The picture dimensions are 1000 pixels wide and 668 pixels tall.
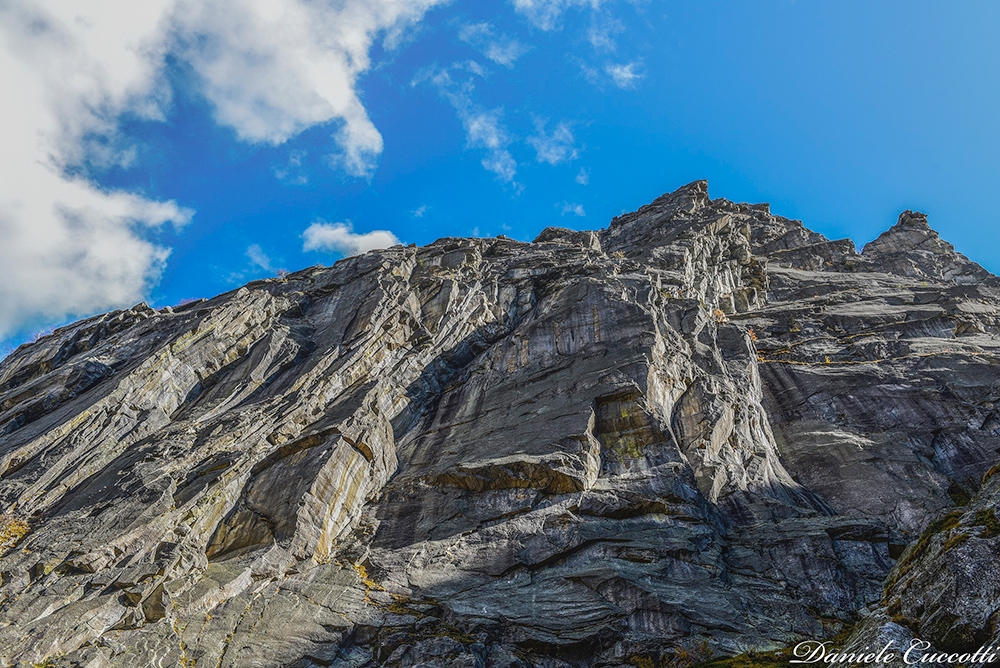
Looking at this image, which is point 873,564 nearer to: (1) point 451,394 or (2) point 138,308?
(1) point 451,394

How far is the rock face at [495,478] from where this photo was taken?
19.0 meters

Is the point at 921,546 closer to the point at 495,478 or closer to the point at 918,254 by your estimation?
the point at 495,478

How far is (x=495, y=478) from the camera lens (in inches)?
1041

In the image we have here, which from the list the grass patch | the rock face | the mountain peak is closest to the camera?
the grass patch

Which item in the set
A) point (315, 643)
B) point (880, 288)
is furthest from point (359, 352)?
point (880, 288)

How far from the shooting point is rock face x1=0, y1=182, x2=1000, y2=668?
18953 millimetres

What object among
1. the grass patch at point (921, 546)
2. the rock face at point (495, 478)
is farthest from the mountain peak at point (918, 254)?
the grass patch at point (921, 546)

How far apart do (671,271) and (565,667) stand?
128ft

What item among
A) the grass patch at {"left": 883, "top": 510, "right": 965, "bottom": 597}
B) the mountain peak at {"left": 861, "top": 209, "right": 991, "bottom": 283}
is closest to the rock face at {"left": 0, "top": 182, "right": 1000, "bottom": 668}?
the grass patch at {"left": 883, "top": 510, "right": 965, "bottom": 597}

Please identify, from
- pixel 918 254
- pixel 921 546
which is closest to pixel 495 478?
pixel 921 546

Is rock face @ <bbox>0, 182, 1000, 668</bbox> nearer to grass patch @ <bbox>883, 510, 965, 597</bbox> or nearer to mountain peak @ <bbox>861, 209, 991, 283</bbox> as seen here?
grass patch @ <bbox>883, 510, 965, 597</bbox>

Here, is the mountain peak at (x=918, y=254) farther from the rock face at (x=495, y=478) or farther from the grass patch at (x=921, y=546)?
the grass patch at (x=921, y=546)

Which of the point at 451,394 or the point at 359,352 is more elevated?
the point at 359,352

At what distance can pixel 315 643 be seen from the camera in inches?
762
